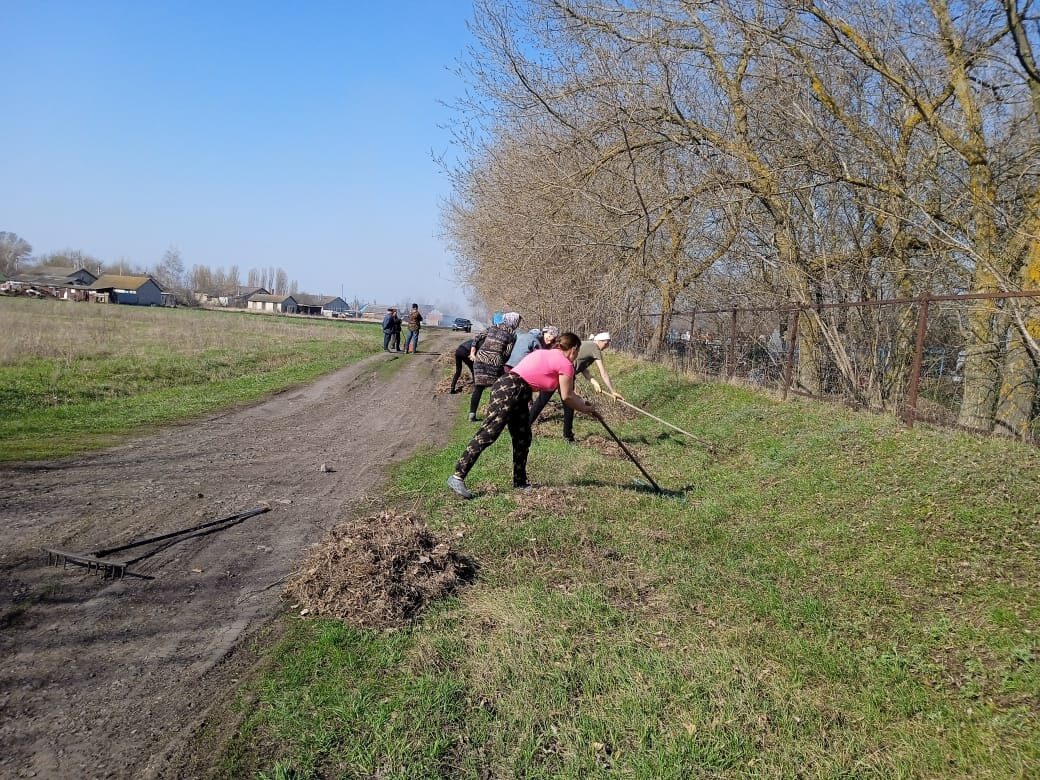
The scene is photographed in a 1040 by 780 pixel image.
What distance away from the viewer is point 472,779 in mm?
2945

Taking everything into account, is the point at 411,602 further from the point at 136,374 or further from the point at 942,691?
the point at 136,374

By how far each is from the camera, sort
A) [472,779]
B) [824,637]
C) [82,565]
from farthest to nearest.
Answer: [82,565] < [824,637] < [472,779]

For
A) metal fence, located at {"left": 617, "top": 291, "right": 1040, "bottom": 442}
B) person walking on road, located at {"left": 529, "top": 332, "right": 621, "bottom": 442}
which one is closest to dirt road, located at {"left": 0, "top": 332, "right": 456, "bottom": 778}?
person walking on road, located at {"left": 529, "top": 332, "right": 621, "bottom": 442}

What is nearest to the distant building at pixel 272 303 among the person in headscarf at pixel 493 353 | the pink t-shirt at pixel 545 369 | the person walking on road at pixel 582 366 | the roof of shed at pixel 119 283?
the roof of shed at pixel 119 283

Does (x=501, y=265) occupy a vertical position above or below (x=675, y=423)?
above

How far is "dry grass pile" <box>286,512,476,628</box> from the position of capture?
4.27m

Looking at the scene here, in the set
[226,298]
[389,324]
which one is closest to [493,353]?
[389,324]

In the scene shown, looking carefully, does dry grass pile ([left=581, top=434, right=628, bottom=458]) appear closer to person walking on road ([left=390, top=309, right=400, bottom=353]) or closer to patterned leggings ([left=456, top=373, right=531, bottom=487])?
patterned leggings ([left=456, top=373, right=531, bottom=487])

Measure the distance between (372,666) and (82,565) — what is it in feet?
7.74

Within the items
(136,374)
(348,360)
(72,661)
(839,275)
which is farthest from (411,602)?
(348,360)

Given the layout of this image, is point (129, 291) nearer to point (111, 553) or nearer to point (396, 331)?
point (396, 331)

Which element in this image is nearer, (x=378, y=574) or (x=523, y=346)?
(x=378, y=574)

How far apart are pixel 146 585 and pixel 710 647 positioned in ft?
11.8

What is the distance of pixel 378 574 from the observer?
4.46 meters
